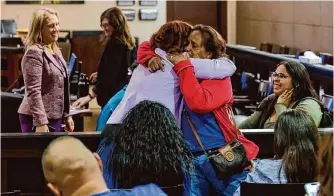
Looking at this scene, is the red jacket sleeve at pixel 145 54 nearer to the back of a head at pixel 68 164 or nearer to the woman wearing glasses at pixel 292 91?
the woman wearing glasses at pixel 292 91

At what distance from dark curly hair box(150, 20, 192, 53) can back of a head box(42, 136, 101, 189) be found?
141 centimetres

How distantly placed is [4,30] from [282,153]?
9.52 metres

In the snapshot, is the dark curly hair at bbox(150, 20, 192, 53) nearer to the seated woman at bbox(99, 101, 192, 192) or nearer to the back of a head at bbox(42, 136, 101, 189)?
the seated woman at bbox(99, 101, 192, 192)

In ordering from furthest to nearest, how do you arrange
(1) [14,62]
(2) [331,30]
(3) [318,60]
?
(1) [14,62]
(2) [331,30]
(3) [318,60]

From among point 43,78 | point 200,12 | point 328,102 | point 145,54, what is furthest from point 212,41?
point 200,12

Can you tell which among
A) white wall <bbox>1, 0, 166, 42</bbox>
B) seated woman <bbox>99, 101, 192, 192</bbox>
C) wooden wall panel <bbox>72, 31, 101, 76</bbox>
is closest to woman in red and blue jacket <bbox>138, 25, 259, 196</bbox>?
seated woman <bbox>99, 101, 192, 192</bbox>

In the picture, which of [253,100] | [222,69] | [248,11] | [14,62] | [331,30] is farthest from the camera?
[248,11]

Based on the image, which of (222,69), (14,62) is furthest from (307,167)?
(14,62)

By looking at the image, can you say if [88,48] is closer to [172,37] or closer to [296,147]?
[172,37]

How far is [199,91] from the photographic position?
3.50 meters

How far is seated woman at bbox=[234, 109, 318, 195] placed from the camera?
3314 millimetres

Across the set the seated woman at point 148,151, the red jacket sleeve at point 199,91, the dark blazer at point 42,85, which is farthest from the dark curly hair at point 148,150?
the dark blazer at point 42,85

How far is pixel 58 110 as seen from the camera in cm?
458

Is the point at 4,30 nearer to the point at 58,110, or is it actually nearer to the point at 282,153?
the point at 58,110
